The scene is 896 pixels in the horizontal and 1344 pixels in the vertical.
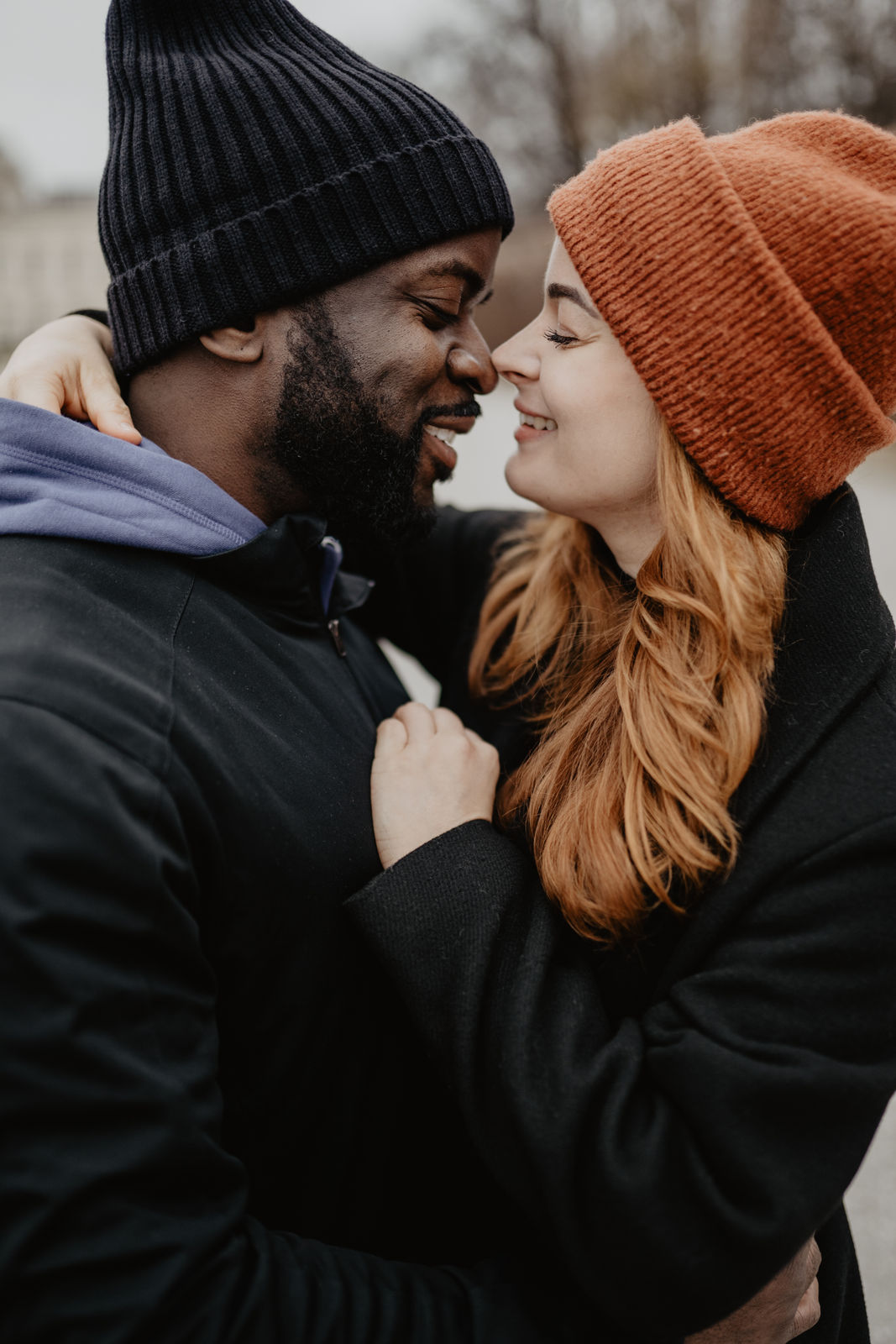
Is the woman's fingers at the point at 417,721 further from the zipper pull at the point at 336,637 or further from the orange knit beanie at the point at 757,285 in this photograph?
the orange knit beanie at the point at 757,285

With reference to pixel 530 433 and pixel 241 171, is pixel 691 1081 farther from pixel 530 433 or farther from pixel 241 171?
pixel 241 171

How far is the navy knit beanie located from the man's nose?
206 millimetres

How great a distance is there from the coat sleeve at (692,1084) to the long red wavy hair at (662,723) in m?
0.15

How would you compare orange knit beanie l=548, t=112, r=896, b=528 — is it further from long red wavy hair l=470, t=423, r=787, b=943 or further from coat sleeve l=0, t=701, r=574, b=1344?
coat sleeve l=0, t=701, r=574, b=1344

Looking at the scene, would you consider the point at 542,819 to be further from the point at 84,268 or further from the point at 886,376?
the point at 84,268

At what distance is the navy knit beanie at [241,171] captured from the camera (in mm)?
1494

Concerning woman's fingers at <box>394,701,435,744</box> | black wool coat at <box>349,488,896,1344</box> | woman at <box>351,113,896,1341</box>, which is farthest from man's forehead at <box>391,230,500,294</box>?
black wool coat at <box>349,488,896,1344</box>

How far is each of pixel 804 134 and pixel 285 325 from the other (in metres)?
0.95

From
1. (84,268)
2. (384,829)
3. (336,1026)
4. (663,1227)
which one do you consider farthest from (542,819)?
(84,268)

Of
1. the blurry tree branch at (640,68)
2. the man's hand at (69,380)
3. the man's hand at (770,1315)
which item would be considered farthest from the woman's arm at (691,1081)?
the blurry tree branch at (640,68)

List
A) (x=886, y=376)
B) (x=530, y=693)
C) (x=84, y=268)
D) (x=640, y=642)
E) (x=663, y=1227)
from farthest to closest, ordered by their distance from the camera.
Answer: (x=84, y=268) → (x=530, y=693) → (x=640, y=642) → (x=886, y=376) → (x=663, y=1227)

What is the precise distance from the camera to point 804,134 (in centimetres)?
152

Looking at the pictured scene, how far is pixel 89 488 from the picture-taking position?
4.28 feet

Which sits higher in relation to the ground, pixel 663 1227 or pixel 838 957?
pixel 838 957
